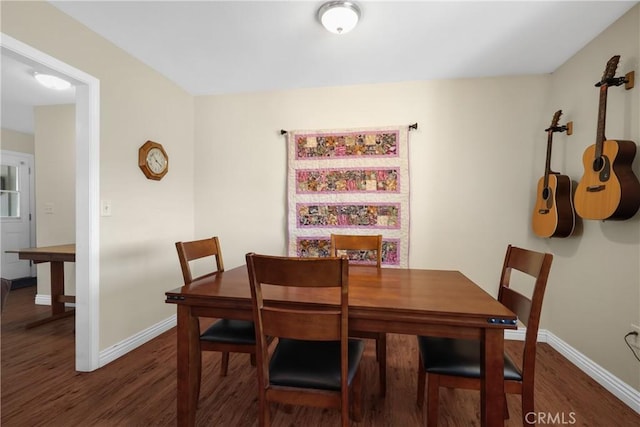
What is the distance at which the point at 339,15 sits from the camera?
1.70 meters

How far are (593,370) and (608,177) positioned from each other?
1.30 m

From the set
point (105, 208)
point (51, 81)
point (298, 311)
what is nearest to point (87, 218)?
point (105, 208)

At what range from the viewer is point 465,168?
102 inches

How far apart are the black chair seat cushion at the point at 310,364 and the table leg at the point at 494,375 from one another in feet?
1.68

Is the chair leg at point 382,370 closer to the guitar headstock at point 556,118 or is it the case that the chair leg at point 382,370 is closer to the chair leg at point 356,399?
the chair leg at point 356,399

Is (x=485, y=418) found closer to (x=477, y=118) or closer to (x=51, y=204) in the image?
(x=477, y=118)

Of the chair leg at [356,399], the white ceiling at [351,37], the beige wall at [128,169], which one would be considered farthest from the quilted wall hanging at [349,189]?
the chair leg at [356,399]

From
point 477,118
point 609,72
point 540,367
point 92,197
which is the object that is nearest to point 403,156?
point 477,118

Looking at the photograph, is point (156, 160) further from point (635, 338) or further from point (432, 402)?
point (635, 338)

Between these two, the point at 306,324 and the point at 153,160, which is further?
the point at 153,160

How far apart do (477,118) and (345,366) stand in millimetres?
2460

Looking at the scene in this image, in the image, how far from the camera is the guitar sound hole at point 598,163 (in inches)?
66.9

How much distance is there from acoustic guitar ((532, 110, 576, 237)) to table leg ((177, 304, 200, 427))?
2481mm

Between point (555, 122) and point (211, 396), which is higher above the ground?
point (555, 122)
